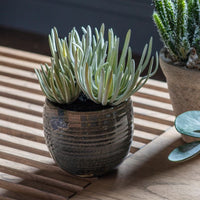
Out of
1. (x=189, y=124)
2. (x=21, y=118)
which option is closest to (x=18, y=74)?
(x=21, y=118)

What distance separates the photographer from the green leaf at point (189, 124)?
59 cm

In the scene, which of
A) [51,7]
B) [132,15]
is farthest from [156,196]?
[51,7]

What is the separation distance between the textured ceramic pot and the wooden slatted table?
3 centimetres

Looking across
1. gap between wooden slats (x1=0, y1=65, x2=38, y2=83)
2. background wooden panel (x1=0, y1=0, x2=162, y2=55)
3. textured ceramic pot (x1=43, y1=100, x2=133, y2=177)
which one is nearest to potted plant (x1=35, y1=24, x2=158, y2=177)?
textured ceramic pot (x1=43, y1=100, x2=133, y2=177)

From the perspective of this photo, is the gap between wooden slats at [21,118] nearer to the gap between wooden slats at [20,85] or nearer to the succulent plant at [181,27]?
the gap between wooden slats at [20,85]

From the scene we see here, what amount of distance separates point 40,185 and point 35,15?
188 cm

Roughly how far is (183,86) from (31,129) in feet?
0.87

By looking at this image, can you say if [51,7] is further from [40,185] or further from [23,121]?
[40,185]

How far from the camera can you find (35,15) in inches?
97.0

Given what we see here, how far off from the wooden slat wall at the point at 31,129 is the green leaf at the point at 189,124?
0.17 m

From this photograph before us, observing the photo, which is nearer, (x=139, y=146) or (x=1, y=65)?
(x=139, y=146)

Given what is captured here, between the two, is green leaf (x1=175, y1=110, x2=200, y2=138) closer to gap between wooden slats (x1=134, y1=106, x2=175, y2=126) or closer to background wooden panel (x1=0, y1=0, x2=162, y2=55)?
gap between wooden slats (x1=134, y1=106, x2=175, y2=126)

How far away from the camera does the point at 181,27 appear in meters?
0.75

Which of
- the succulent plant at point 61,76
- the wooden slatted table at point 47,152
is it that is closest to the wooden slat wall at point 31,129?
the wooden slatted table at point 47,152
